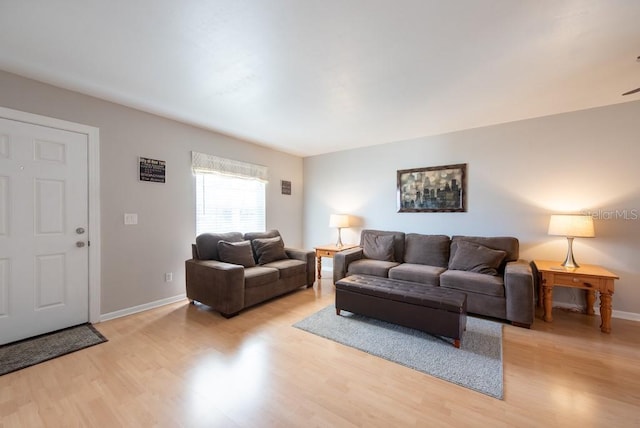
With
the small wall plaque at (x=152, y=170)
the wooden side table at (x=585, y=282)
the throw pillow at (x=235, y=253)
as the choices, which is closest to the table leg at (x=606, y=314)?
the wooden side table at (x=585, y=282)

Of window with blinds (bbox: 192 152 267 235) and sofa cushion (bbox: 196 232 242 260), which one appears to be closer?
sofa cushion (bbox: 196 232 242 260)

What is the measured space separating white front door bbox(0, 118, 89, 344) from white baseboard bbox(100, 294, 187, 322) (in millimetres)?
191

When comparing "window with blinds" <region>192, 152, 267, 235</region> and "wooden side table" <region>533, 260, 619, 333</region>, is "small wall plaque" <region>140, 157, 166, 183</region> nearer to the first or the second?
"window with blinds" <region>192, 152, 267, 235</region>

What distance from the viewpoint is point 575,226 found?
2801 mm

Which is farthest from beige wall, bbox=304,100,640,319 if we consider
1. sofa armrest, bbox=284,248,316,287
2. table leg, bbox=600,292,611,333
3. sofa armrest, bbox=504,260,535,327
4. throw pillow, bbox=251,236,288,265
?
throw pillow, bbox=251,236,288,265

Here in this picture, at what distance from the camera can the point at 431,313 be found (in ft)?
7.79

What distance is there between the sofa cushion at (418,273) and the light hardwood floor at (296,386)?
2.92 ft

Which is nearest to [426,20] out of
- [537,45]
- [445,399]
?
[537,45]

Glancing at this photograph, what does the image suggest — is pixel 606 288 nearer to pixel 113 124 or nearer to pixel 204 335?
pixel 204 335

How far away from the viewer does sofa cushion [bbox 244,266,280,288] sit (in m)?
3.14

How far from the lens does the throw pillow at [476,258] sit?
10.4 ft

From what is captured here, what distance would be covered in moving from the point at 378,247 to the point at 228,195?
2467 mm

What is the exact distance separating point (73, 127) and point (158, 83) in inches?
40.0

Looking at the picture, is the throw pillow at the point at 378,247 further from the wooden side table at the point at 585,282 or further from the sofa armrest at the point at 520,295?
the wooden side table at the point at 585,282
